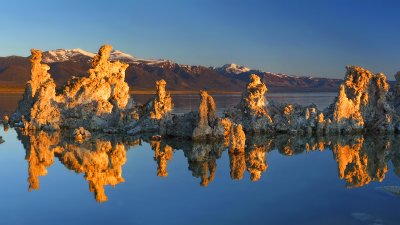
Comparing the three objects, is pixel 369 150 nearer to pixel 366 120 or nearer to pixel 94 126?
pixel 366 120

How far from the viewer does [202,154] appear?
24.8 m

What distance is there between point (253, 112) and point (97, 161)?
1627cm

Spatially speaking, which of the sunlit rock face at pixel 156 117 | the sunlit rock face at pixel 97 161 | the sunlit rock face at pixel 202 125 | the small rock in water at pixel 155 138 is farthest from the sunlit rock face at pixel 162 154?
the sunlit rock face at pixel 156 117

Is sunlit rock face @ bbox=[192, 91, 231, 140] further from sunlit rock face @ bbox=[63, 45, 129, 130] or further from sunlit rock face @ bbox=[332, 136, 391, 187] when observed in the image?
Answer: sunlit rock face @ bbox=[63, 45, 129, 130]

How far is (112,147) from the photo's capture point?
26.9m

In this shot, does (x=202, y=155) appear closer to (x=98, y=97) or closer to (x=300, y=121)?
(x=300, y=121)

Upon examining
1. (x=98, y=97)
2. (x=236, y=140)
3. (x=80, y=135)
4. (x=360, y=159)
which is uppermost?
(x=98, y=97)

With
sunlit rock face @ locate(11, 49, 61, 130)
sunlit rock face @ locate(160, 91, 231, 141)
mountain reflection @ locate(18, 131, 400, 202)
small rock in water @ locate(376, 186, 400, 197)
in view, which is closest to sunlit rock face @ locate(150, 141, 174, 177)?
mountain reflection @ locate(18, 131, 400, 202)

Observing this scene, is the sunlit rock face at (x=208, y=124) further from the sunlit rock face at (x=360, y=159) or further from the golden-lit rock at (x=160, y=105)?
the sunlit rock face at (x=360, y=159)

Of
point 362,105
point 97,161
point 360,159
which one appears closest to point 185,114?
point 97,161

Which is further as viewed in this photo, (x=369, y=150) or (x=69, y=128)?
(x=69, y=128)

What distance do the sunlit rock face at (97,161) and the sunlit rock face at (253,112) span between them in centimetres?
1129

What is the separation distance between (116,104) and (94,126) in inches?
152

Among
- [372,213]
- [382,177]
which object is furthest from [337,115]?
[372,213]
